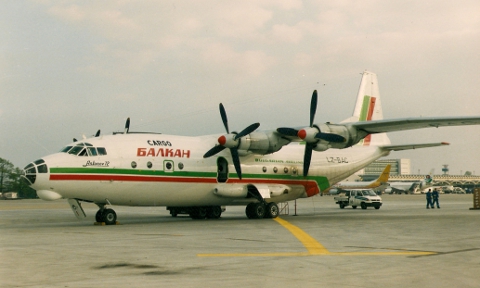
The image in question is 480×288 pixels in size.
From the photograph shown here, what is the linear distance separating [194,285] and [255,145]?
18.4m

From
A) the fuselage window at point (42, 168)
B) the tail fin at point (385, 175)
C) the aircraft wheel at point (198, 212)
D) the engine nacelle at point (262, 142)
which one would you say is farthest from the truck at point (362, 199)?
the fuselage window at point (42, 168)

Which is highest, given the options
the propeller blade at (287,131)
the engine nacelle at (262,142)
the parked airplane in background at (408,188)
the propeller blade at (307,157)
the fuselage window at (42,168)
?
the propeller blade at (287,131)

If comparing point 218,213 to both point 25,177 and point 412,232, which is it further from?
point 412,232

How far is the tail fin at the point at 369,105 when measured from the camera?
34.9m

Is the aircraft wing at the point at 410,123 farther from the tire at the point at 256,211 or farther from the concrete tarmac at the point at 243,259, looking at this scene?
the concrete tarmac at the point at 243,259

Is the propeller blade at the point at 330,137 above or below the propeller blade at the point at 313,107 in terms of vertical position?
below

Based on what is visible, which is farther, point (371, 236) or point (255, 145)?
point (255, 145)

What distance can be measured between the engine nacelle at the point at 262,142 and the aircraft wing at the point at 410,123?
4004 millimetres

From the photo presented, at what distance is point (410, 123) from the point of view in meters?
27.0

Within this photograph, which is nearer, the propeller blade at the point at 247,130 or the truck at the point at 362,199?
the propeller blade at the point at 247,130

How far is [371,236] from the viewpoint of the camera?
690 inches

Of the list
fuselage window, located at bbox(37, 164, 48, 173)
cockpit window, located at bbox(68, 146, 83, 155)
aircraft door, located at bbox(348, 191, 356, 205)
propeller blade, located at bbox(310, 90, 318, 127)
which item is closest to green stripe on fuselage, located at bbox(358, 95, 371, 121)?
propeller blade, located at bbox(310, 90, 318, 127)

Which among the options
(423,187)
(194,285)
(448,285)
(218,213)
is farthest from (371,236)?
(423,187)

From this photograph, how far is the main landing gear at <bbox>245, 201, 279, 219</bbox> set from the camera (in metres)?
28.2
